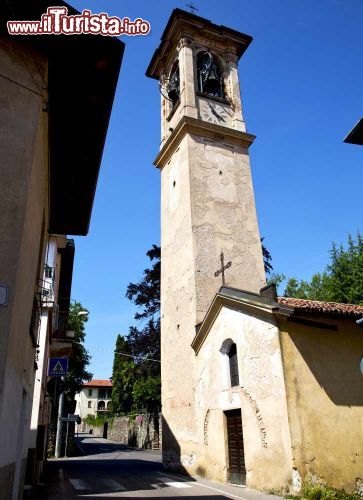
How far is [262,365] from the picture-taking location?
418 inches

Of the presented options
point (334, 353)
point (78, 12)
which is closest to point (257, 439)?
point (334, 353)

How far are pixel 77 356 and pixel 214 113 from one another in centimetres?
1841

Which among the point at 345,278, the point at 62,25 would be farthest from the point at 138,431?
the point at 62,25

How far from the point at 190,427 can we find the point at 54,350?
562 cm

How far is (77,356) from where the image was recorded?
91.7 ft

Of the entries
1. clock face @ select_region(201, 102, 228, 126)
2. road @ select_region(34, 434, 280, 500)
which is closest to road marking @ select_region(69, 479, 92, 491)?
road @ select_region(34, 434, 280, 500)

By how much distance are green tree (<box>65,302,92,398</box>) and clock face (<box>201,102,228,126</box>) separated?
15.3 meters

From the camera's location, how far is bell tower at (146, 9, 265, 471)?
15562 mm

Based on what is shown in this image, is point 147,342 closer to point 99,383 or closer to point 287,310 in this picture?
point 287,310

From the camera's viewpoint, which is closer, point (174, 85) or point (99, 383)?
point (174, 85)

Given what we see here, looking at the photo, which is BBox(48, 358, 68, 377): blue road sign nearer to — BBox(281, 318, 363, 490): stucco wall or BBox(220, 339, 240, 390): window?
BBox(220, 339, 240, 390): window

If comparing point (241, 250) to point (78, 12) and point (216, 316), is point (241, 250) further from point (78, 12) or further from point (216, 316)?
point (78, 12)

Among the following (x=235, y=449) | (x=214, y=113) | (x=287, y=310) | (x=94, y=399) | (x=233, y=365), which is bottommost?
(x=235, y=449)

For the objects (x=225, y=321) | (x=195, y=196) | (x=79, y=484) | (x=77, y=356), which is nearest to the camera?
(x=79, y=484)
